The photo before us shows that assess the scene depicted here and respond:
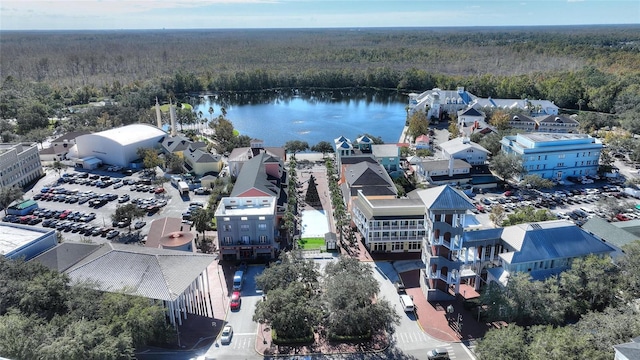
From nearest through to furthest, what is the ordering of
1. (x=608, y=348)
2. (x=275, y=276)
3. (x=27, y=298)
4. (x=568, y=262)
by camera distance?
(x=608, y=348) < (x=27, y=298) < (x=275, y=276) < (x=568, y=262)

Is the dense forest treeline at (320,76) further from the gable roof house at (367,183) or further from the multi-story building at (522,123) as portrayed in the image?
the gable roof house at (367,183)

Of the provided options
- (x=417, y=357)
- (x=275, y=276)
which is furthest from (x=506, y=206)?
(x=275, y=276)

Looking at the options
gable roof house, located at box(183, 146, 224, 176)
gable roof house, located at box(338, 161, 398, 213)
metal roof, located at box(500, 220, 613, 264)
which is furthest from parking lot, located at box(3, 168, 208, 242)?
metal roof, located at box(500, 220, 613, 264)

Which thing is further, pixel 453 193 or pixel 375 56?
pixel 375 56

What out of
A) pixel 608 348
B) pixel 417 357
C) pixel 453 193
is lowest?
pixel 417 357

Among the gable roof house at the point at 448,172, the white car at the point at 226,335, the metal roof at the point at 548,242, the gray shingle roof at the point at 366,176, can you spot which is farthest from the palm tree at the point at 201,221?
the gable roof house at the point at 448,172

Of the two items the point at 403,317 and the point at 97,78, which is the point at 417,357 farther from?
the point at 97,78

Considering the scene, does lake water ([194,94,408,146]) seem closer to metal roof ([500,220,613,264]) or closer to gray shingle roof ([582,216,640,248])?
gray shingle roof ([582,216,640,248])
